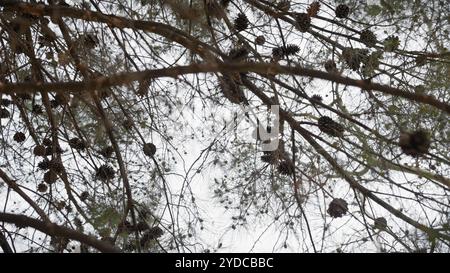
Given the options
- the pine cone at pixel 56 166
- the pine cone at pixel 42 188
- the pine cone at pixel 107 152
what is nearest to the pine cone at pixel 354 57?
the pine cone at pixel 107 152

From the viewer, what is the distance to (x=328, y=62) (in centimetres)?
241

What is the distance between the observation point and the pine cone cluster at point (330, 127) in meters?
2.18

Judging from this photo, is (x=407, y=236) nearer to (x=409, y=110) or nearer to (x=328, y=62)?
(x=409, y=110)

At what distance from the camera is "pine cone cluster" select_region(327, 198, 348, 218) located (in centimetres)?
212

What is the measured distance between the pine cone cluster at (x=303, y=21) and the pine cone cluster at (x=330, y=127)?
0.38 meters

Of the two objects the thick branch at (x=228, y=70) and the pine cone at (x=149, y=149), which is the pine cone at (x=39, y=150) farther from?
the thick branch at (x=228, y=70)

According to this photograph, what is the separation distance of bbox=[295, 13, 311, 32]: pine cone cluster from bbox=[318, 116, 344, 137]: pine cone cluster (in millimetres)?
378

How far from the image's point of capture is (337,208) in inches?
83.8

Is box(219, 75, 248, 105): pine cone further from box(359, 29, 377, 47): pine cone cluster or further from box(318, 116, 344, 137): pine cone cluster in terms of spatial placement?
box(359, 29, 377, 47): pine cone cluster

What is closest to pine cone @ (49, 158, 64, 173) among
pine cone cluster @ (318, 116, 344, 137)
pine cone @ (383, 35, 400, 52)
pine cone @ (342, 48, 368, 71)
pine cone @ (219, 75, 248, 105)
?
pine cone @ (219, 75, 248, 105)

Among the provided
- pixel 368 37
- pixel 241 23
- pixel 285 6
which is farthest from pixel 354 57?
pixel 241 23

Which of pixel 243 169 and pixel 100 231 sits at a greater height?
pixel 243 169
